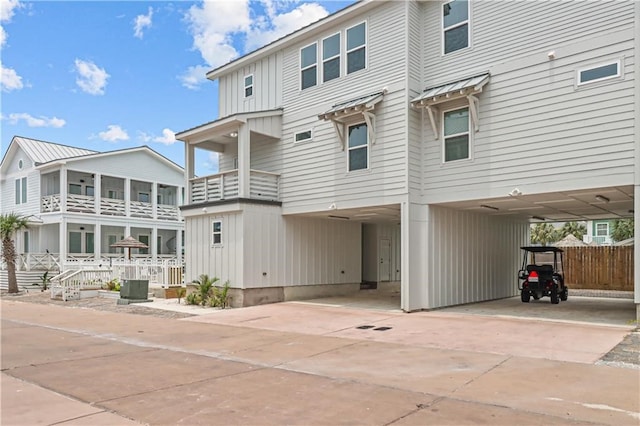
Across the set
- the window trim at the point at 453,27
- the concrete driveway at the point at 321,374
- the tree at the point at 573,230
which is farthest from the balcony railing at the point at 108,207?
the tree at the point at 573,230

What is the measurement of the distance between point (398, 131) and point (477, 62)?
2.68m

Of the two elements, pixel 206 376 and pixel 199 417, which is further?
pixel 206 376

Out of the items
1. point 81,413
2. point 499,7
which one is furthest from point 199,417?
point 499,7

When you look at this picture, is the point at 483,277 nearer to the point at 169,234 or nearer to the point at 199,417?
the point at 199,417

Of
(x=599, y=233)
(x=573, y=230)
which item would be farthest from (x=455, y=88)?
(x=573, y=230)

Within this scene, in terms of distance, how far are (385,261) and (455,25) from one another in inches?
416

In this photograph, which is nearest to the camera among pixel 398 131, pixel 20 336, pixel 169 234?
pixel 20 336

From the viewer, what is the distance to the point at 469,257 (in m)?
15.5

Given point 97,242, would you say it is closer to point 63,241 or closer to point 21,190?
point 63,241

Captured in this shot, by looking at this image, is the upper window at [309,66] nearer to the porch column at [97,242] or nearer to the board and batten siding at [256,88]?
the board and batten siding at [256,88]

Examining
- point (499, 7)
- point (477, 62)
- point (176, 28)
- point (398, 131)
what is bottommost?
point (398, 131)

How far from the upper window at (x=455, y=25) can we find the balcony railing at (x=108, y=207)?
75.6 ft

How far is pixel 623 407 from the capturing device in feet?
17.0

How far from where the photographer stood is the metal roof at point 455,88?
12.2 m
